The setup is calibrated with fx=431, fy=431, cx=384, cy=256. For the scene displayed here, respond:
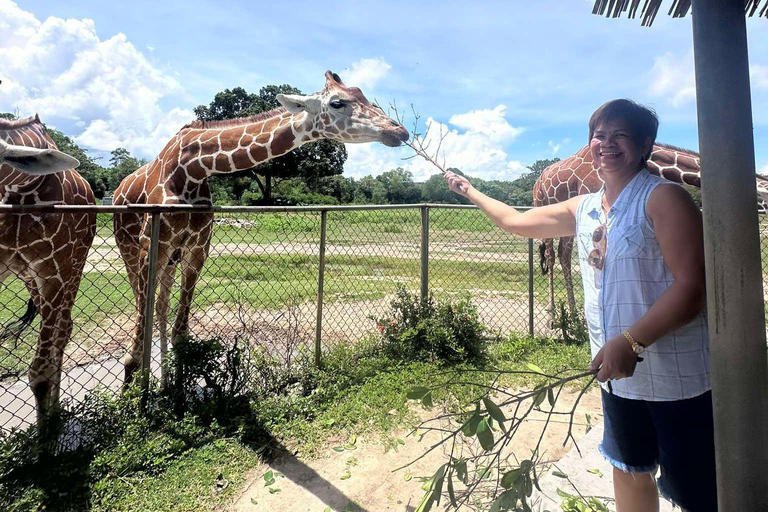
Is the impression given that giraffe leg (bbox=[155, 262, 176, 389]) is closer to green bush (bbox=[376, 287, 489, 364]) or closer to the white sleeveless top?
green bush (bbox=[376, 287, 489, 364])

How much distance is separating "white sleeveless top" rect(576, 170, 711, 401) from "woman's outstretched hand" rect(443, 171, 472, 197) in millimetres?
824

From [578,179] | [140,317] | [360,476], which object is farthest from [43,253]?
[578,179]

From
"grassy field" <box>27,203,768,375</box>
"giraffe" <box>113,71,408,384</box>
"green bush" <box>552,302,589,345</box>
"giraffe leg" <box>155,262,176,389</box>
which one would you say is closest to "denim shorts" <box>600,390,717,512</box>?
"giraffe" <box>113,71,408,384</box>

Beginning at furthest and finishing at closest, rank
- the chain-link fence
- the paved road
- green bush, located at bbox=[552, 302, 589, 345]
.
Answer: green bush, located at bbox=[552, 302, 589, 345], the chain-link fence, the paved road

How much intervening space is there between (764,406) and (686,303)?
13.5 inches

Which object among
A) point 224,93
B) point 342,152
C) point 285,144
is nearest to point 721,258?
point 285,144

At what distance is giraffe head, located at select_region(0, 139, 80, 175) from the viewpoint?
2.51 m

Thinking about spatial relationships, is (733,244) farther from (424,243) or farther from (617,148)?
(424,243)

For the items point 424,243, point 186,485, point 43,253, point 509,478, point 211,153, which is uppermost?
point 211,153

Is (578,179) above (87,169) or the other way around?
the other way around

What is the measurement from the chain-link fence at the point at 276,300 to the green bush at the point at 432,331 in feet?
0.96

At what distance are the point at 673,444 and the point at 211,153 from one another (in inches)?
→ 151

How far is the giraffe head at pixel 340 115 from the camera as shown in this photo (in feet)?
12.6

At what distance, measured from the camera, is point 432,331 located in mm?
4504
